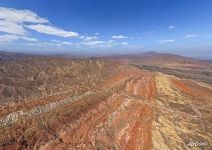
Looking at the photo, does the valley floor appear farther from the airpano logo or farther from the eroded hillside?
the airpano logo

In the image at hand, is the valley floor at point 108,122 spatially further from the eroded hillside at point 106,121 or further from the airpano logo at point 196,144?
the airpano logo at point 196,144

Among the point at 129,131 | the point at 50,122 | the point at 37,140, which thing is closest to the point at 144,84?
the point at 129,131

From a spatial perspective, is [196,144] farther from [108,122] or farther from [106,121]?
[106,121]

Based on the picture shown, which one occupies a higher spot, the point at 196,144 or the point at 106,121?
the point at 106,121

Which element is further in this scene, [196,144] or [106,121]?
[106,121]

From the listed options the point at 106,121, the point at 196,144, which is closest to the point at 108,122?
the point at 106,121

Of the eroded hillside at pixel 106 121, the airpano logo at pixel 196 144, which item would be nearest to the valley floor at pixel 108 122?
the eroded hillside at pixel 106 121

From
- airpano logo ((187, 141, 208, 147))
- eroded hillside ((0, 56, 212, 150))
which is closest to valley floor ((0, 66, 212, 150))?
eroded hillside ((0, 56, 212, 150))

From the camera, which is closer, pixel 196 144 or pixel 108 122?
pixel 196 144
